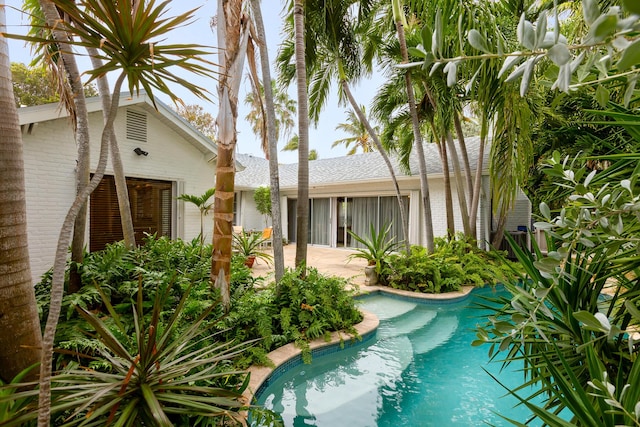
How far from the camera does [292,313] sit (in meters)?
5.10

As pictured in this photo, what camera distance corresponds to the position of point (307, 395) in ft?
12.9

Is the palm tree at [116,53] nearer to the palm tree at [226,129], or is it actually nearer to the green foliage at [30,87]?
the palm tree at [226,129]

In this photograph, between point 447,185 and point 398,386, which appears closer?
point 398,386

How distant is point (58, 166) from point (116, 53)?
6792 millimetres

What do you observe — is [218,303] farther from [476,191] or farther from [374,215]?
[374,215]

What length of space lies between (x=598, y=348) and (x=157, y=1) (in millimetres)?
3308

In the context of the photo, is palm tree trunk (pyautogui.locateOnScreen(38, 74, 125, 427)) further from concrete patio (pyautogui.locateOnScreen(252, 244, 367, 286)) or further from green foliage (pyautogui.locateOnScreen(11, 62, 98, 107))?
green foliage (pyautogui.locateOnScreen(11, 62, 98, 107))

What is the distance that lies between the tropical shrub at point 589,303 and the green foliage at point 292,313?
2974 millimetres

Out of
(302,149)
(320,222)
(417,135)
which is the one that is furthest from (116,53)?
(320,222)

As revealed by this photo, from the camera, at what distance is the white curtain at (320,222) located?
15.8 metres

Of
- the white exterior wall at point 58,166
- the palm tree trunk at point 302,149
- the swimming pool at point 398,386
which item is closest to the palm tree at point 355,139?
the white exterior wall at point 58,166

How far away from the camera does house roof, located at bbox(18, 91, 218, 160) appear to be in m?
5.97

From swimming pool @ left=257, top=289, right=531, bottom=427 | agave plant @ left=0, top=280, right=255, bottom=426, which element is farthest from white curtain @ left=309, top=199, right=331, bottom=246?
agave plant @ left=0, top=280, right=255, bottom=426

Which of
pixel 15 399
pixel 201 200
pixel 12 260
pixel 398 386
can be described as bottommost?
pixel 398 386
